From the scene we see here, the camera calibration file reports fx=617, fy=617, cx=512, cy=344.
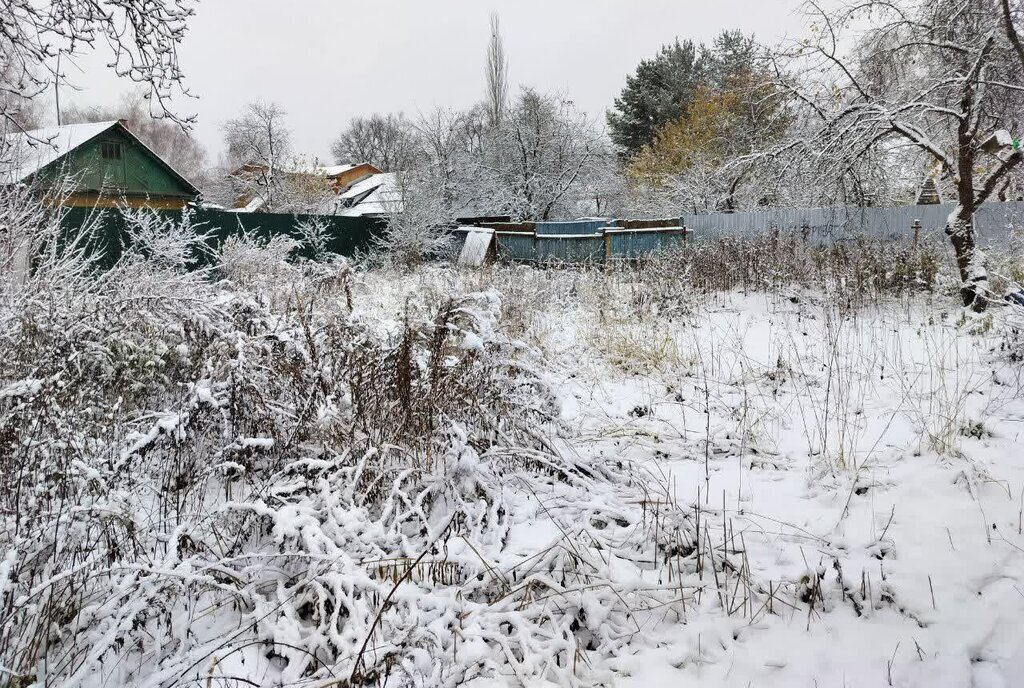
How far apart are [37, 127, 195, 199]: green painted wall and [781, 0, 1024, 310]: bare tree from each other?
2251 cm

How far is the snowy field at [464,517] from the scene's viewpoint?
1.98m

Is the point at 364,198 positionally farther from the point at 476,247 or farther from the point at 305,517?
the point at 305,517

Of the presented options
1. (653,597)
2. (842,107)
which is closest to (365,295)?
(842,107)

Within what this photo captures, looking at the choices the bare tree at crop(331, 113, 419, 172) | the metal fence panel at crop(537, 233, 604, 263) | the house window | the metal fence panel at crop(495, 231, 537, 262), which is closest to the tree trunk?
the metal fence panel at crop(537, 233, 604, 263)

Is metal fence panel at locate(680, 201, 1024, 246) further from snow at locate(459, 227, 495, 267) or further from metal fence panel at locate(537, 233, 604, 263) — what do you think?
snow at locate(459, 227, 495, 267)

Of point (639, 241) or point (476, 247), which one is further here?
point (476, 247)

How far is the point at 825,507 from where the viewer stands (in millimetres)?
2918

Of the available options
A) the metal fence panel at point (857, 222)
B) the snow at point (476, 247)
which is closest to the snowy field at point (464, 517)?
the metal fence panel at point (857, 222)

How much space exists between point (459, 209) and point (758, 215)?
9.91 metres

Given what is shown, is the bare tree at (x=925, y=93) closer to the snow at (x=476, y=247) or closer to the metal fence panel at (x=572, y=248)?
the metal fence panel at (x=572, y=248)

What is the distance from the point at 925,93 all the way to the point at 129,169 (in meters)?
26.8

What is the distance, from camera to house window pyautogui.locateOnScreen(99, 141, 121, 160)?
918 inches

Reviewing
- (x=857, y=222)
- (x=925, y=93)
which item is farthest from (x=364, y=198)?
(x=925, y=93)

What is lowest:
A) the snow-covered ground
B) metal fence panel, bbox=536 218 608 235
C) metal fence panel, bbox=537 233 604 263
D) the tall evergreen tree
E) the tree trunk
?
the snow-covered ground
